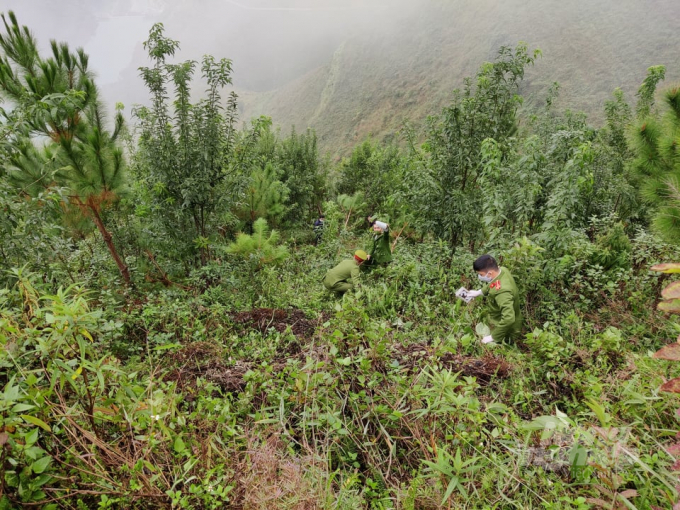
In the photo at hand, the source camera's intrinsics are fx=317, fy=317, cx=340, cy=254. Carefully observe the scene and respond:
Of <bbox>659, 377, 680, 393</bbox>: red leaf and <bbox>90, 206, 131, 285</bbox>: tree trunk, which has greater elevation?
<bbox>659, 377, 680, 393</bbox>: red leaf

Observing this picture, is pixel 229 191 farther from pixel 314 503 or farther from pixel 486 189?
pixel 314 503

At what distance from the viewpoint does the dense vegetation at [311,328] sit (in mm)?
1572

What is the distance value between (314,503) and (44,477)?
1.20m

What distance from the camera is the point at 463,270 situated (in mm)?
5145

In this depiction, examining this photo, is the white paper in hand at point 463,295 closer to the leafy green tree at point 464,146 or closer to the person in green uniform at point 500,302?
the person in green uniform at point 500,302

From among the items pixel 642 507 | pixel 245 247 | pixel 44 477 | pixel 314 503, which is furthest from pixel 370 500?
pixel 245 247

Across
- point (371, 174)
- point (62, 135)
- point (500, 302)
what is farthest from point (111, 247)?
point (371, 174)

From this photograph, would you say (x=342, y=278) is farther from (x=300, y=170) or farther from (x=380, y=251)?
(x=300, y=170)

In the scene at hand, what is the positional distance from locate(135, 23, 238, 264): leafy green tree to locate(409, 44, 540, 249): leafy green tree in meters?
3.37

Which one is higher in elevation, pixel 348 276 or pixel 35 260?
pixel 35 260

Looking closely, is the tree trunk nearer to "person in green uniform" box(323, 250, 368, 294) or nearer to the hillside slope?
"person in green uniform" box(323, 250, 368, 294)

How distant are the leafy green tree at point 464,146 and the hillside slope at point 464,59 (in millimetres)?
19715

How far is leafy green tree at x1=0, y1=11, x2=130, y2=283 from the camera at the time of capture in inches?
148

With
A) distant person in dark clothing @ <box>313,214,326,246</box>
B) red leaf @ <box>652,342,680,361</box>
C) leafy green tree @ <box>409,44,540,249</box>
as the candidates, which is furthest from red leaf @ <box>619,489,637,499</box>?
distant person in dark clothing @ <box>313,214,326,246</box>
